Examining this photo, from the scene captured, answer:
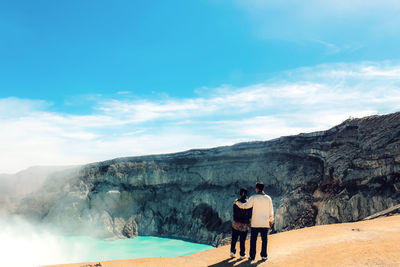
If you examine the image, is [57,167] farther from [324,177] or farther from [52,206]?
[324,177]

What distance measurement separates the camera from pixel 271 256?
7.74 m

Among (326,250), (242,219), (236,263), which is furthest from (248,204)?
(326,250)

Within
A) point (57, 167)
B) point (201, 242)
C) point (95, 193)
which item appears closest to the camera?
point (201, 242)

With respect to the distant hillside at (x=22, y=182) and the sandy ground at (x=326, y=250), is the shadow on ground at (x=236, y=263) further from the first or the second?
the distant hillside at (x=22, y=182)

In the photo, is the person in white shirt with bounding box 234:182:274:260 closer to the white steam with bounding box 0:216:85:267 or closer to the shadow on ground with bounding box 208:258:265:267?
the shadow on ground with bounding box 208:258:265:267

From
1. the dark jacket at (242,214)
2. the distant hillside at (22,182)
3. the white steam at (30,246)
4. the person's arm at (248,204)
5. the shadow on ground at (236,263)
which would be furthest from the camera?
the distant hillside at (22,182)

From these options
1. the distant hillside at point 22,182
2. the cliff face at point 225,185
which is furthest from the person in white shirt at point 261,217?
the distant hillside at point 22,182

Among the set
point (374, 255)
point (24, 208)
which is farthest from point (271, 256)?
point (24, 208)

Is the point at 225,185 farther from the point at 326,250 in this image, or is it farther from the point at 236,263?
the point at 236,263

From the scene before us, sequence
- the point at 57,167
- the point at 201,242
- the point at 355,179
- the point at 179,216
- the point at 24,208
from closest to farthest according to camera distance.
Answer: the point at 355,179 < the point at 201,242 < the point at 179,216 < the point at 24,208 < the point at 57,167

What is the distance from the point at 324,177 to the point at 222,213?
11.8 meters

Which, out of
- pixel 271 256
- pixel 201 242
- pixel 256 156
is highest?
pixel 256 156

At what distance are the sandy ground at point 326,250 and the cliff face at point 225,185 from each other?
27.3 ft

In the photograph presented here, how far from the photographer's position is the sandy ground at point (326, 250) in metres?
6.54
